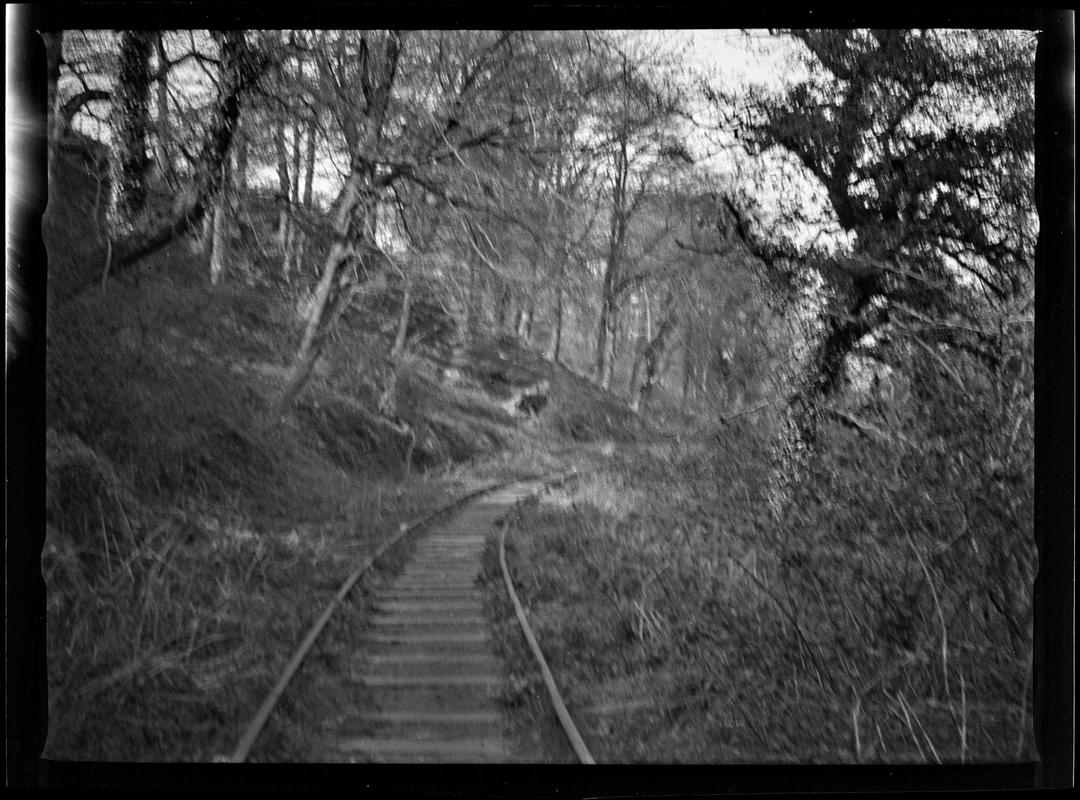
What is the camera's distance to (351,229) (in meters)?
4.13

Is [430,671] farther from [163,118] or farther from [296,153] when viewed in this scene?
[163,118]

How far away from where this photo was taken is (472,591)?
4477 mm

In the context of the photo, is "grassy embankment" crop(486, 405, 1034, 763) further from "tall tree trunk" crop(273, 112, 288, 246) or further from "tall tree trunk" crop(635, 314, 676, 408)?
"tall tree trunk" crop(273, 112, 288, 246)

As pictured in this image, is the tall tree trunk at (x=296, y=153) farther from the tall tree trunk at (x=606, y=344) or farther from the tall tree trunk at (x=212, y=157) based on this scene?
the tall tree trunk at (x=606, y=344)

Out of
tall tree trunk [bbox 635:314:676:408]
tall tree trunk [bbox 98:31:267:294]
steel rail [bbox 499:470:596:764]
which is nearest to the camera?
steel rail [bbox 499:470:596:764]

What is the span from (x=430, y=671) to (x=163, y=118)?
388 centimetres

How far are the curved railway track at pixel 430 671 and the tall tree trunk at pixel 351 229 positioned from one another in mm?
1470

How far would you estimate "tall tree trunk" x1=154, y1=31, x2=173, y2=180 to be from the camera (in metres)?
3.88

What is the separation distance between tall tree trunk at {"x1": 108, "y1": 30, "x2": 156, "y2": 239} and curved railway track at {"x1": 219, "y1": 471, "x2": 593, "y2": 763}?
9.07 feet

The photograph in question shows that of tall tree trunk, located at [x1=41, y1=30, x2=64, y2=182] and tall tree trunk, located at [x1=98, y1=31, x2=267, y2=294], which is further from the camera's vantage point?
tall tree trunk, located at [x1=98, y1=31, x2=267, y2=294]

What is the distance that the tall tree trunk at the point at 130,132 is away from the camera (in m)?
3.88

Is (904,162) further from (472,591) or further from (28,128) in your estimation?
(28,128)

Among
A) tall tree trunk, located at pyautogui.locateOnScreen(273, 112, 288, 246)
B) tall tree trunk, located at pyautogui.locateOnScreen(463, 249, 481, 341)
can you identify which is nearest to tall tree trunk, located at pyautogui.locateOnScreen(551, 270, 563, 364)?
tall tree trunk, located at pyautogui.locateOnScreen(463, 249, 481, 341)
